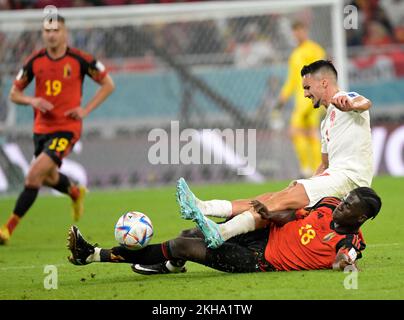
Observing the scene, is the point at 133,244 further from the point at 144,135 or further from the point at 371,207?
the point at 144,135

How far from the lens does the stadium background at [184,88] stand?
17891mm

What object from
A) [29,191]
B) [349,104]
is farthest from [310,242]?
[29,191]

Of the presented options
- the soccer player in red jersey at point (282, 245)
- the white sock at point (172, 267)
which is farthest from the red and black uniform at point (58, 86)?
the soccer player in red jersey at point (282, 245)

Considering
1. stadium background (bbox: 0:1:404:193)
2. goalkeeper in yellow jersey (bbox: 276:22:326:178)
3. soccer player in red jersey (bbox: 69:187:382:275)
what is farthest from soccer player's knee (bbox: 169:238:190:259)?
stadium background (bbox: 0:1:404:193)

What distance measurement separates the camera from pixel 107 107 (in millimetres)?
18250

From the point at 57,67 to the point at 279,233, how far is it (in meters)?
5.42

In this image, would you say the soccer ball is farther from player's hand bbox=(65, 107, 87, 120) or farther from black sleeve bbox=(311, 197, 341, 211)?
player's hand bbox=(65, 107, 87, 120)

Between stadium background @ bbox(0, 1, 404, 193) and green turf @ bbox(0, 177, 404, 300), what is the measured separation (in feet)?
13.9

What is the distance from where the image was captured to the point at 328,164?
8539 millimetres

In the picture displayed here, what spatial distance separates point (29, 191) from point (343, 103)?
4.86 m

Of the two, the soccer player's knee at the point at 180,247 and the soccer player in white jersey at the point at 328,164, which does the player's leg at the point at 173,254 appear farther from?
the soccer player in white jersey at the point at 328,164

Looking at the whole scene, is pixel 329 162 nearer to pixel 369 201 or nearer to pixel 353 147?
pixel 353 147

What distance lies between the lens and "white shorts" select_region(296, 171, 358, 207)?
7.97 metres
